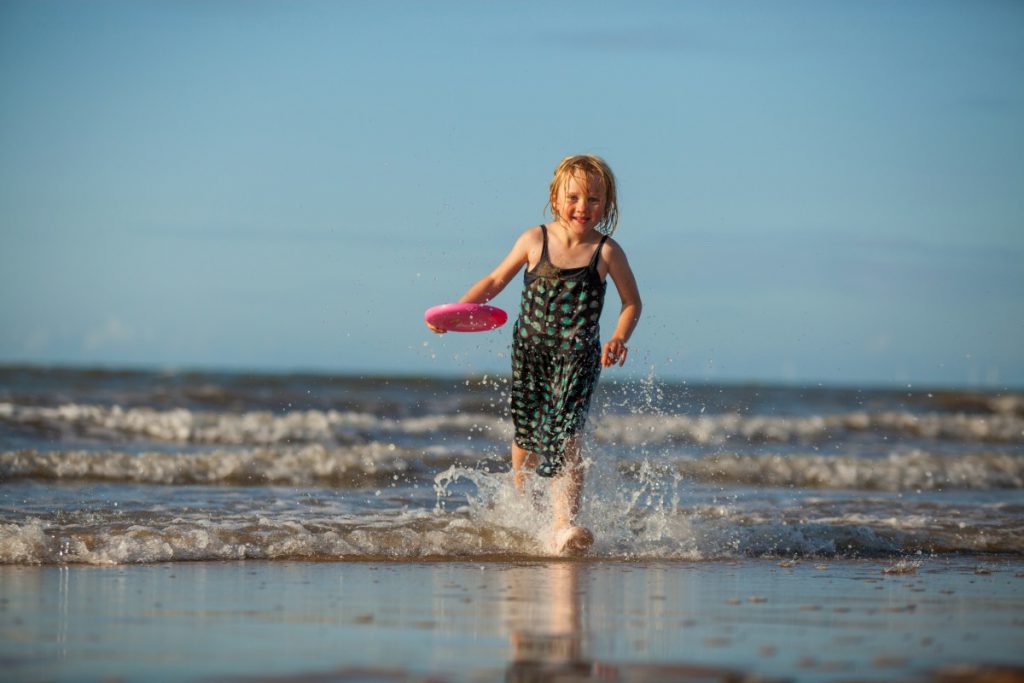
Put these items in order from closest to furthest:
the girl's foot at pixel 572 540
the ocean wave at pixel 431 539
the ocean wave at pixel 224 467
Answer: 1. the ocean wave at pixel 431 539
2. the girl's foot at pixel 572 540
3. the ocean wave at pixel 224 467

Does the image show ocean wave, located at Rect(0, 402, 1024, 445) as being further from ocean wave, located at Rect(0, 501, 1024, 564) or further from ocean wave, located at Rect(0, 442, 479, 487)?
ocean wave, located at Rect(0, 501, 1024, 564)

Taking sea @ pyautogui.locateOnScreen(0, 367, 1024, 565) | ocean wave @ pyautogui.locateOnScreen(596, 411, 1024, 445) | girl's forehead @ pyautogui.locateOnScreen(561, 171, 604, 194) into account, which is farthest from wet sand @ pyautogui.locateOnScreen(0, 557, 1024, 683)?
ocean wave @ pyautogui.locateOnScreen(596, 411, 1024, 445)

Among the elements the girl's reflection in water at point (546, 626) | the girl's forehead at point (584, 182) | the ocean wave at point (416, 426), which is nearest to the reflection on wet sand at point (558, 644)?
the girl's reflection in water at point (546, 626)

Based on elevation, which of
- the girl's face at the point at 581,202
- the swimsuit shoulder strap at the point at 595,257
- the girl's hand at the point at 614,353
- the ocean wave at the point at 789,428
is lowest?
the ocean wave at the point at 789,428

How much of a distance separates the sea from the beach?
0.10ft

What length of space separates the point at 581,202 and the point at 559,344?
71 centimetres

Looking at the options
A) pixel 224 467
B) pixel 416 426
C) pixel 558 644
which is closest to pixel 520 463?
pixel 558 644

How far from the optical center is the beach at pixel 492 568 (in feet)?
10.9

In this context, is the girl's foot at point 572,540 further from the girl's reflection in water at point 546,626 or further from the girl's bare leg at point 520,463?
the girl's bare leg at point 520,463

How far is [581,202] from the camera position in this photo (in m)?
5.78

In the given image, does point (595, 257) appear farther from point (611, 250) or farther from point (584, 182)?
point (584, 182)

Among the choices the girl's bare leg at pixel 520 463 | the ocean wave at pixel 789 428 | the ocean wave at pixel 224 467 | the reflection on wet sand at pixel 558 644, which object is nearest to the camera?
the reflection on wet sand at pixel 558 644

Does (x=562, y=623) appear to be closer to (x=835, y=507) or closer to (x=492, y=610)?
(x=492, y=610)

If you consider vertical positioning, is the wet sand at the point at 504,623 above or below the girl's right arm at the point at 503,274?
below
